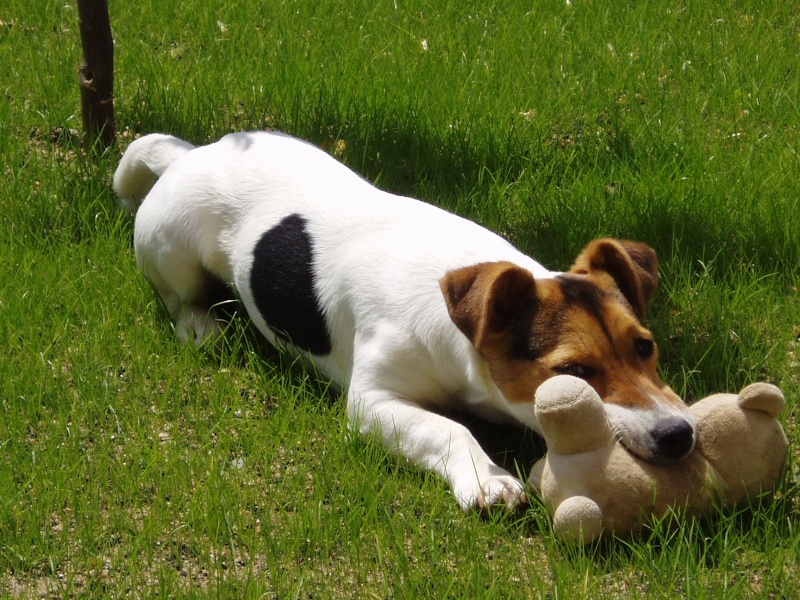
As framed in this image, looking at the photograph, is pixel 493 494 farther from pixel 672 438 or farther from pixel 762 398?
pixel 762 398

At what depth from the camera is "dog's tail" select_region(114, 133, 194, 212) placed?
554cm

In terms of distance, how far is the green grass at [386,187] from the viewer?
11.4ft

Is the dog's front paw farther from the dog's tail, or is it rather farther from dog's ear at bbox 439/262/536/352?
the dog's tail

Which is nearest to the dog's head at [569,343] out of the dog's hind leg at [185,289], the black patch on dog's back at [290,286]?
the black patch on dog's back at [290,286]

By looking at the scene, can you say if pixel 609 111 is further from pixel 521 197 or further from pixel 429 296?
pixel 429 296

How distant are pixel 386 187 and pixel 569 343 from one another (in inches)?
103

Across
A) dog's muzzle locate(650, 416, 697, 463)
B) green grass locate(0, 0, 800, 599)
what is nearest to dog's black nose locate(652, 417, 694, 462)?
dog's muzzle locate(650, 416, 697, 463)

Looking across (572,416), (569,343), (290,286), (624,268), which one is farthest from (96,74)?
(572,416)

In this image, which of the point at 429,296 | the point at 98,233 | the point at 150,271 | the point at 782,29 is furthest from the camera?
the point at 782,29

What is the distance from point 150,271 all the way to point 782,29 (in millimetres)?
5125

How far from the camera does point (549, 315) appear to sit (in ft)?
12.2

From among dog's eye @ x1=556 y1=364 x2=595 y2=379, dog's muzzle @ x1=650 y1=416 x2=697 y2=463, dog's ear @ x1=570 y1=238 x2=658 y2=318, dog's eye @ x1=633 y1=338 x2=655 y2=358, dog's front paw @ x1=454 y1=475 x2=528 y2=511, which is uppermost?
dog's ear @ x1=570 y1=238 x2=658 y2=318

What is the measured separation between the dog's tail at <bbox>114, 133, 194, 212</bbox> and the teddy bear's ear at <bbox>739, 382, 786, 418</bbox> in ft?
10.9

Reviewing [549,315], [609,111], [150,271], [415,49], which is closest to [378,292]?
[549,315]
